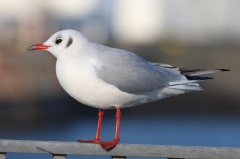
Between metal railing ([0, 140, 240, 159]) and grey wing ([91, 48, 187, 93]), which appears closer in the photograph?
metal railing ([0, 140, 240, 159])

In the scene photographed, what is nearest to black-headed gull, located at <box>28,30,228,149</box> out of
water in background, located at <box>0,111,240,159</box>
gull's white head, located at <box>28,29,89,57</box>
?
gull's white head, located at <box>28,29,89,57</box>

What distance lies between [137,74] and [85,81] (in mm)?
602

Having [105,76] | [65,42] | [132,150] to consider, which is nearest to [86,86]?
[105,76]

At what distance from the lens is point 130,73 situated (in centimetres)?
280

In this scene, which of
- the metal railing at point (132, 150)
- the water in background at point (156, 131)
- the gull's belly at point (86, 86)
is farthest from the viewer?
the water in background at point (156, 131)

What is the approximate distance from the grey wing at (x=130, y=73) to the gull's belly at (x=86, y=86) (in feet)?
0.18

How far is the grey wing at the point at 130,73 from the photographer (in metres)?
2.59

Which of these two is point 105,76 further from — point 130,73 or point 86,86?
point 130,73

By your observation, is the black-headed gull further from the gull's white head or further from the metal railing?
the metal railing

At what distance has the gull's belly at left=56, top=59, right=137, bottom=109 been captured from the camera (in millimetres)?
2432

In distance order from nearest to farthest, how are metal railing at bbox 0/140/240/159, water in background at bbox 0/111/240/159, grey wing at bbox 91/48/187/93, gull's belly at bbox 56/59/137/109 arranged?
metal railing at bbox 0/140/240/159 < gull's belly at bbox 56/59/137/109 < grey wing at bbox 91/48/187/93 < water in background at bbox 0/111/240/159

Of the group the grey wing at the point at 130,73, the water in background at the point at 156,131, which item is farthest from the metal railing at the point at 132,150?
the water in background at the point at 156,131

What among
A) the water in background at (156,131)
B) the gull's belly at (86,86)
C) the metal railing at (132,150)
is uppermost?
the gull's belly at (86,86)

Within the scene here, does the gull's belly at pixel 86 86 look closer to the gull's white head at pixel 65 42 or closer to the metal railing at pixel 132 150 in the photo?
the gull's white head at pixel 65 42
